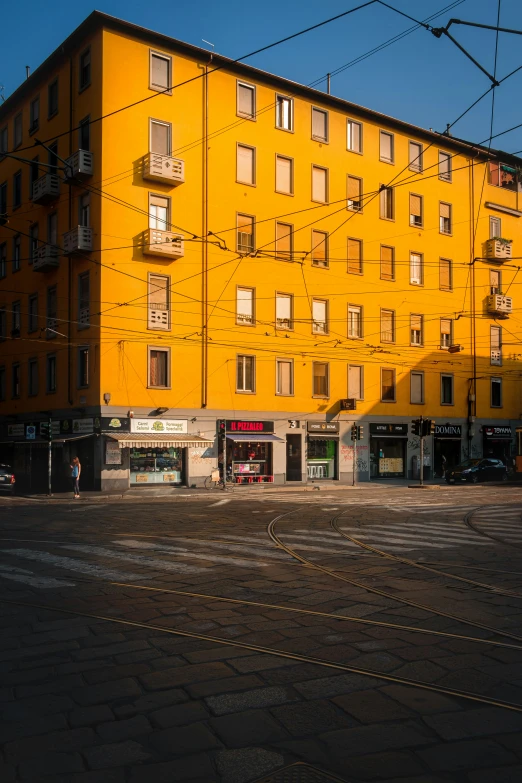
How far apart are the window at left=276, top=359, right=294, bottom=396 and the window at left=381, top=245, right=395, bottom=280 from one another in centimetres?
755

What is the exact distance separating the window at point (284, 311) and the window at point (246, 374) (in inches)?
91.0

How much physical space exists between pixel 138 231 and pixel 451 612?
26080 mm

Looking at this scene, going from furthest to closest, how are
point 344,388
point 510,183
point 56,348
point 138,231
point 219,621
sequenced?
point 510,183 < point 344,388 < point 56,348 < point 138,231 < point 219,621

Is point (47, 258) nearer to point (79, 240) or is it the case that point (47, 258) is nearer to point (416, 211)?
point (79, 240)

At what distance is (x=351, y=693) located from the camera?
17.0 ft

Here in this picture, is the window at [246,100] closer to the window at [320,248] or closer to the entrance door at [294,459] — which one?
the window at [320,248]

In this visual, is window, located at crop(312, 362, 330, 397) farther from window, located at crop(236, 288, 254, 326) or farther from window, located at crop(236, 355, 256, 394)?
window, located at crop(236, 288, 254, 326)

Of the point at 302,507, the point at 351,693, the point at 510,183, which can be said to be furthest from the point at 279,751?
the point at 510,183

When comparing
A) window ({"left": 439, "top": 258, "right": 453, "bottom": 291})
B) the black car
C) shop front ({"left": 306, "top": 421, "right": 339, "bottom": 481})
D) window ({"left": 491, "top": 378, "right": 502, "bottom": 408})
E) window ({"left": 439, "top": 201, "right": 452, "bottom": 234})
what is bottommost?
the black car

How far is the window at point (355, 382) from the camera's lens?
126 feet

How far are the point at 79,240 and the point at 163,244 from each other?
11.1 feet

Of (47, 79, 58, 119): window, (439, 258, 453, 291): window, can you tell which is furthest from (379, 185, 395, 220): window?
(47, 79, 58, 119): window

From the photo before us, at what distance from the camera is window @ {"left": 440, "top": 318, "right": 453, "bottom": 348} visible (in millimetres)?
41938

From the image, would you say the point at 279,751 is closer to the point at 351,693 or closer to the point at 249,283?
the point at 351,693
